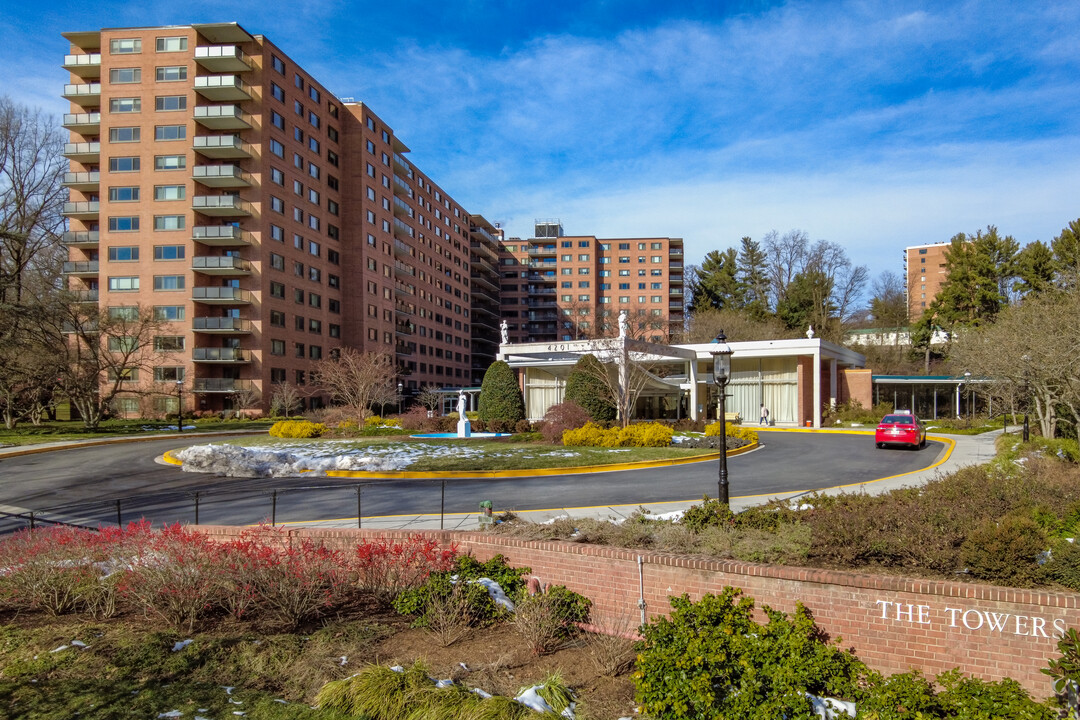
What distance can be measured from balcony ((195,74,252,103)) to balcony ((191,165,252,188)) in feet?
18.9

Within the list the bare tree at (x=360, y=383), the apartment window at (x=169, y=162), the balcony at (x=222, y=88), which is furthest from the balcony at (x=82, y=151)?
the bare tree at (x=360, y=383)

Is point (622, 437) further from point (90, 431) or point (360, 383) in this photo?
point (90, 431)

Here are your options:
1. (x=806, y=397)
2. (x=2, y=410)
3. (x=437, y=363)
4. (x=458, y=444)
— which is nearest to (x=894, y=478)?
(x=458, y=444)

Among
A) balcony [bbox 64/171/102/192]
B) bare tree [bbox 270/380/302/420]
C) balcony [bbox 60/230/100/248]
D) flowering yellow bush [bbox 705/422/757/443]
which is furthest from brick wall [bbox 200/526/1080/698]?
balcony [bbox 64/171/102/192]

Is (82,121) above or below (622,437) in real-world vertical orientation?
above

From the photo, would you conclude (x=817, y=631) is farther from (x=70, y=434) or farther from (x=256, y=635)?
(x=70, y=434)

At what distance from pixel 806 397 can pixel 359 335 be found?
A: 42.9 metres

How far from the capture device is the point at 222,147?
50.7 m

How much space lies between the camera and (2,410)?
40.7 meters

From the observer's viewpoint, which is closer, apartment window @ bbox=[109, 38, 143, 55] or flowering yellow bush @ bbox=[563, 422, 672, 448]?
flowering yellow bush @ bbox=[563, 422, 672, 448]

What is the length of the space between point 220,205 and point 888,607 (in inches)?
2163

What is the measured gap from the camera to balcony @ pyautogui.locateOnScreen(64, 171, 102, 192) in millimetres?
55156

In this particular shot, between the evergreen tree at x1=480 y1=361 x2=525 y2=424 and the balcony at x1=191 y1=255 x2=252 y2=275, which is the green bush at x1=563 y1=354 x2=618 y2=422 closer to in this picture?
the evergreen tree at x1=480 y1=361 x2=525 y2=424

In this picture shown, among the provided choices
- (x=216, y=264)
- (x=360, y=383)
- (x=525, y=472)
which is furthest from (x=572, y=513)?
(x=216, y=264)
